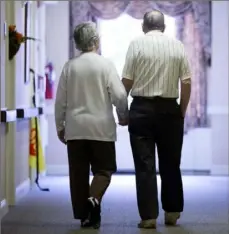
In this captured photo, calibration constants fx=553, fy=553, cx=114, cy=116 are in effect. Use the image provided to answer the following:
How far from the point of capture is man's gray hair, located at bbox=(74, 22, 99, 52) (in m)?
3.23

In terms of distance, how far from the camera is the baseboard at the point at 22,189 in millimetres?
4414

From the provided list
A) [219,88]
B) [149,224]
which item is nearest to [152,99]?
[149,224]

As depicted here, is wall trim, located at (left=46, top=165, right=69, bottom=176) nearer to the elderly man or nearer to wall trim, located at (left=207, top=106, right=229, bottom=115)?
wall trim, located at (left=207, top=106, right=229, bottom=115)

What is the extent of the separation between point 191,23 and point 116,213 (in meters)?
3.23

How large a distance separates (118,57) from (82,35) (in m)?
3.29

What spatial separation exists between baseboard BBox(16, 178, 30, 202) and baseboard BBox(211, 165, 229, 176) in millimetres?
2394

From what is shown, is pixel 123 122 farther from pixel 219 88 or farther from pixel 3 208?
pixel 219 88

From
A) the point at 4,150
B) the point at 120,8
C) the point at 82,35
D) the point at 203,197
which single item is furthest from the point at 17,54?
the point at 120,8

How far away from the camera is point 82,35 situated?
127 inches

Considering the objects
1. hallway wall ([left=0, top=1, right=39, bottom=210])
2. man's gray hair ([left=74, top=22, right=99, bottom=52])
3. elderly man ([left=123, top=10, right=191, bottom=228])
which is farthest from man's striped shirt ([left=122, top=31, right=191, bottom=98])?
hallway wall ([left=0, top=1, right=39, bottom=210])

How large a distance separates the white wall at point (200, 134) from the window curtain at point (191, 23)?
0.09 metres

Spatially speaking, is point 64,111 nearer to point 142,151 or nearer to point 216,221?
point 142,151

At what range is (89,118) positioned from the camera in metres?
3.18

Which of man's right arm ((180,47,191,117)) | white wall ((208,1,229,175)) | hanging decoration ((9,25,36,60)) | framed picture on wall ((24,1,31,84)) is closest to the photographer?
man's right arm ((180,47,191,117))
